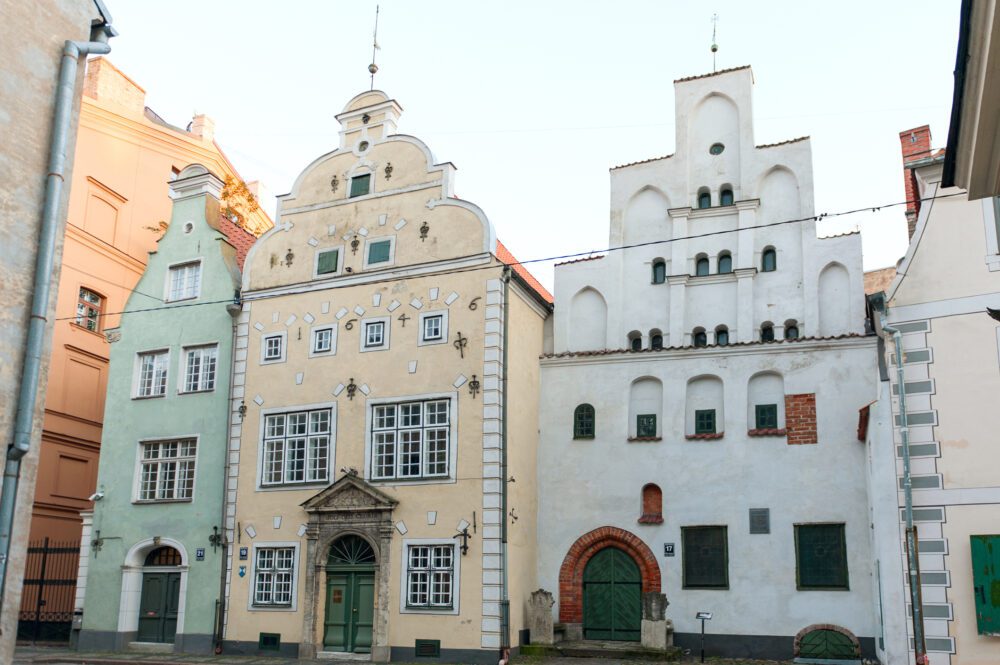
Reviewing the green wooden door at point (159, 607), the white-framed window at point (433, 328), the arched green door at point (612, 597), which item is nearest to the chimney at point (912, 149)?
the arched green door at point (612, 597)

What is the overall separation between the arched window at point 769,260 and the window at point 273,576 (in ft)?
43.3

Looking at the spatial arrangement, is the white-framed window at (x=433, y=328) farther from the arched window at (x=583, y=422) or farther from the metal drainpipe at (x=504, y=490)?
the arched window at (x=583, y=422)

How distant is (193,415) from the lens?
2586 centimetres

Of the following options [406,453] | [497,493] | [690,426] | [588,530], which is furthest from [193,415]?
[690,426]

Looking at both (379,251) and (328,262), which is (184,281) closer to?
(328,262)

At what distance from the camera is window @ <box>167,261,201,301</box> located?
27.0m

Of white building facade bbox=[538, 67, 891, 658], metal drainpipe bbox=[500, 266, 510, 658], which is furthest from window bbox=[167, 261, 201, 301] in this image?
white building facade bbox=[538, 67, 891, 658]

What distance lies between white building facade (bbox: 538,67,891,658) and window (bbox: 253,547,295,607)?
19.9ft

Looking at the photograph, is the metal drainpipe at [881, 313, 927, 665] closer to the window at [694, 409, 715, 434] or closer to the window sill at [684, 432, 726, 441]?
the window sill at [684, 432, 726, 441]

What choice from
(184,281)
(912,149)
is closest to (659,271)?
(912,149)

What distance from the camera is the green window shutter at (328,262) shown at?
25.2m

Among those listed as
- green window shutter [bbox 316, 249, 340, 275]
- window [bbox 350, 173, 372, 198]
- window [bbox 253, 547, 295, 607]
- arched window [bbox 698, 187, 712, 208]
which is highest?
window [bbox 350, 173, 372, 198]

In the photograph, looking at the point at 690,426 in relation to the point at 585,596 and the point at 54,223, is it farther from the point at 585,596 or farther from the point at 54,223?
the point at 54,223

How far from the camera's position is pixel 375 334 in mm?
24109
